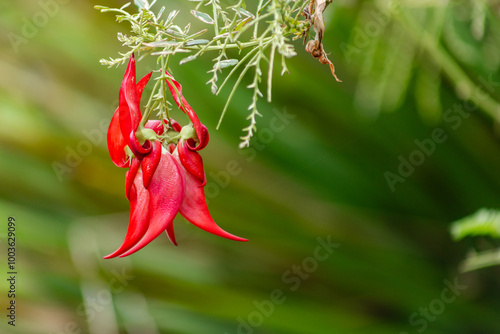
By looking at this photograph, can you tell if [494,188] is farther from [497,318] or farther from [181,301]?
[181,301]

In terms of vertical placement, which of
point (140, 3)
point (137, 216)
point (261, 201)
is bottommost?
point (261, 201)

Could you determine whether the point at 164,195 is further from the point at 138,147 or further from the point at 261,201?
the point at 261,201

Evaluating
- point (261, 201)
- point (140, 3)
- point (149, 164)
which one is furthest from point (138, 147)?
point (261, 201)

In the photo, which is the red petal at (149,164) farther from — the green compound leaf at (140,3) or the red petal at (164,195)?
the green compound leaf at (140,3)

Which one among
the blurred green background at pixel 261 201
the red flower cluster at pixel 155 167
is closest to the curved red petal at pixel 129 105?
the red flower cluster at pixel 155 167

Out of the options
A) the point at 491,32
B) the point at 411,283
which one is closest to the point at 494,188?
the point at 411,283

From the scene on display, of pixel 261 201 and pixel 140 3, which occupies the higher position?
pixel 140 3

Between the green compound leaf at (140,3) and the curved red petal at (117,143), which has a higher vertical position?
the green compound leaf at (140,3)
